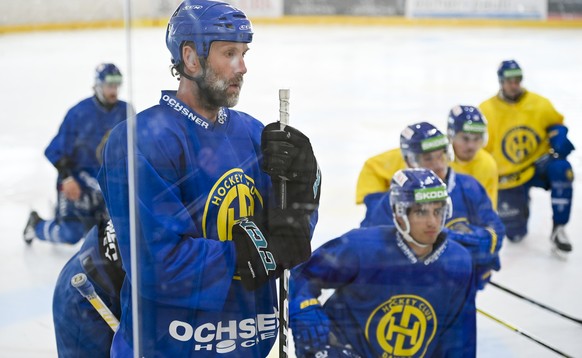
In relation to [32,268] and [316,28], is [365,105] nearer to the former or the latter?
[316,28]

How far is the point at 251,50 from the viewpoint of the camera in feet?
3.55

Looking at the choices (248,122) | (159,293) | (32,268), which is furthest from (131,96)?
(32,268)

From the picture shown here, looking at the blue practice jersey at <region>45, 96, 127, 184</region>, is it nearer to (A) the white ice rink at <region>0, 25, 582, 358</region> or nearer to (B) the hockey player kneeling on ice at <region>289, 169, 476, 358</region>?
(A) the white ice rink at <region>0, 25, 582, 358</region>

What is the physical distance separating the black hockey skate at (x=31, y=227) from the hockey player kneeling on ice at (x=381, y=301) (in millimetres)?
1042

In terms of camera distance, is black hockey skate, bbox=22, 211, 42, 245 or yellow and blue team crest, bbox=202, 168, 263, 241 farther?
black hockey skate, bbox=22, 211, 42, 245

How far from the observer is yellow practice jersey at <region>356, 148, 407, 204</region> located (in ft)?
5.51

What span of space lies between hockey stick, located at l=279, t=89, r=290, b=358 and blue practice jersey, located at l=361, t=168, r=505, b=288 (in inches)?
10.6

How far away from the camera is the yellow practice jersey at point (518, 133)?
205 centimetres

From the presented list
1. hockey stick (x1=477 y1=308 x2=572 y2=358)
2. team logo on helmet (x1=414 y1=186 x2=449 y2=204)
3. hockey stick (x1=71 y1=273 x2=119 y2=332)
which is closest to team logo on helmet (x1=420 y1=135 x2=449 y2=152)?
team logo on helmet (x1=414 y1=186 x2=449 y2=204)

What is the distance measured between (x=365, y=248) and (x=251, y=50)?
37 centimetres

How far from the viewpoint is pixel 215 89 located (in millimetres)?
1049

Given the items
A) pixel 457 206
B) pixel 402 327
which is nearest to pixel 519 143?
pixel 457 206

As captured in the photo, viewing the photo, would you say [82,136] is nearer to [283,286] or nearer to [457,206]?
[457,206]

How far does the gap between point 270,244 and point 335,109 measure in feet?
5.34
